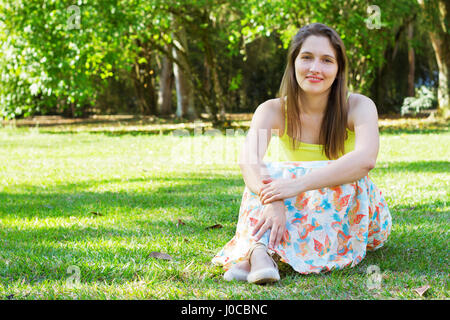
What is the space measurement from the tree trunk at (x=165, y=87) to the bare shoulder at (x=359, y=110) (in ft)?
64.5

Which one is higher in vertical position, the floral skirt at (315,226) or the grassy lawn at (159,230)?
the floral skirt at (315,226)

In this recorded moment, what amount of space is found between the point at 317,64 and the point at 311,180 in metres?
0.73

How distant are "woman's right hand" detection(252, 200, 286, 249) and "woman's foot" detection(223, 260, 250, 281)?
0.17 meters

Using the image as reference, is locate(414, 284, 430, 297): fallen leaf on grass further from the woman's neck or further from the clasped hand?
the woman's neck

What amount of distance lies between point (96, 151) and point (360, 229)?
307 inches

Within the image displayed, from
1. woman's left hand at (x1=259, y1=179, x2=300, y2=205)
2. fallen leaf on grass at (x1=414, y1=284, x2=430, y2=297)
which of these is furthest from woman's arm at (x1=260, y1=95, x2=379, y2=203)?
fallen leaf on grass at (x1=414, y1=284, x2=430, y2=297)

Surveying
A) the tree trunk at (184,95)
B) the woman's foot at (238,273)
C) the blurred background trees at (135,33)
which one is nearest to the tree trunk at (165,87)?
the tree trunk at (184,95)

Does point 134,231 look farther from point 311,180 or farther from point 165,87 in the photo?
point 165,87

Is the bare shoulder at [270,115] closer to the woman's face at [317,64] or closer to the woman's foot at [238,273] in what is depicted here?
the woman's face at [317,64]

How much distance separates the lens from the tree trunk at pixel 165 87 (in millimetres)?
22953

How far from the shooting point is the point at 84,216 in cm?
481

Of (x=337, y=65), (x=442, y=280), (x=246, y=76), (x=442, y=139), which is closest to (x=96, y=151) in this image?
(x=442, y=139)

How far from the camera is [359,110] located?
11.2ft

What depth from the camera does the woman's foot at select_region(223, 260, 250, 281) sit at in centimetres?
299
